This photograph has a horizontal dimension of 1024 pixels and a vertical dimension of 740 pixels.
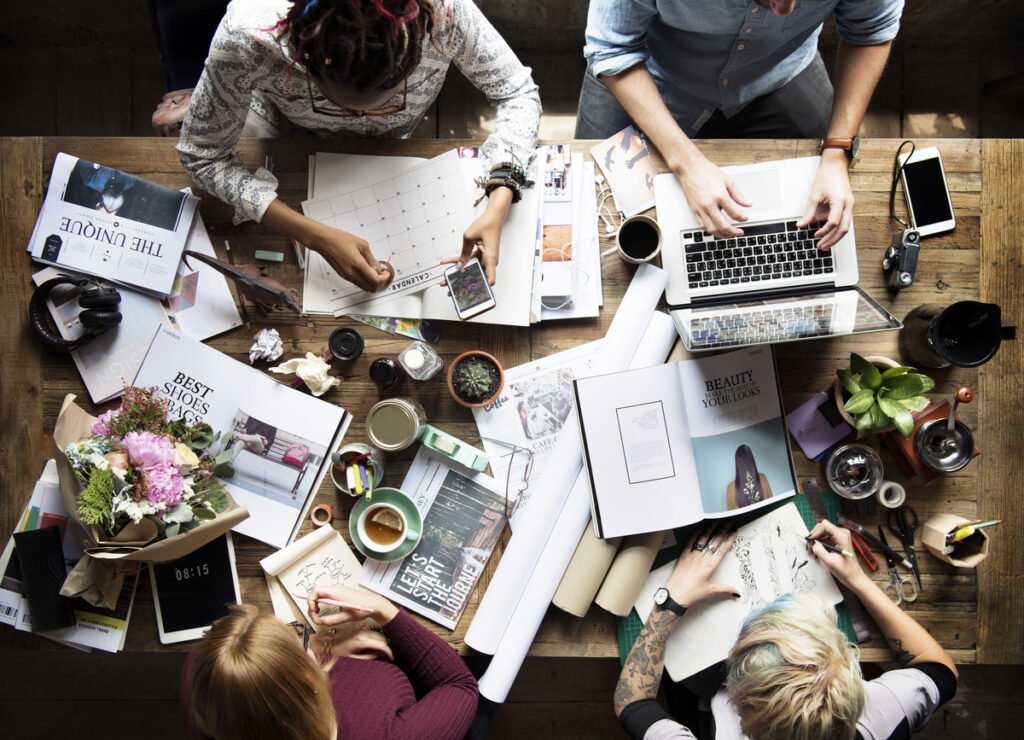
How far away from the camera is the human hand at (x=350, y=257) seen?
1291 millimetres

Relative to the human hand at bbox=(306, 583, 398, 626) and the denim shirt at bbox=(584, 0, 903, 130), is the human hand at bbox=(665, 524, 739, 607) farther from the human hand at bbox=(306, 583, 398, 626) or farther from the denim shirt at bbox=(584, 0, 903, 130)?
the denim shirt at bbox=(584, 0, 903, 130)

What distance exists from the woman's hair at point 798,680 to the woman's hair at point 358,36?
1152 millimetres

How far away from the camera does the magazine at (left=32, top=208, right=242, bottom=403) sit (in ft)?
4.42

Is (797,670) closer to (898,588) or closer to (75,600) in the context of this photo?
(898,588)

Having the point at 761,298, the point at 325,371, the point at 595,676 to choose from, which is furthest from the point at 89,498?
the point at 595,676

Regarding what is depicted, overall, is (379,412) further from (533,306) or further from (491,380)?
(533,306)

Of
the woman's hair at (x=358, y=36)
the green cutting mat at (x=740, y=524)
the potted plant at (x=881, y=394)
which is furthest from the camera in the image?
the green cutting mat at (x=740, y=524)

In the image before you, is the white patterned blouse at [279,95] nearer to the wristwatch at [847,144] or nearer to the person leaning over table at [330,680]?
the wristwatch at [847,144]

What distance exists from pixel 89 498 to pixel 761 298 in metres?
1.32

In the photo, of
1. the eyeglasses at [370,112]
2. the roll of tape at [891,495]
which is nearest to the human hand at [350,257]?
the eyeglasses at [370,112]

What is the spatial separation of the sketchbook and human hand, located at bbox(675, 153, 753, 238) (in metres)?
0.59

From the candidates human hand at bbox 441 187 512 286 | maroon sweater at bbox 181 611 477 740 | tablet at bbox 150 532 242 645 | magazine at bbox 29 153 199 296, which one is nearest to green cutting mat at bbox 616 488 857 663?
maroon sweater at bbox 181 611 477 740

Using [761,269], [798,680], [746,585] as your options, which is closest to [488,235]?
[761,269]

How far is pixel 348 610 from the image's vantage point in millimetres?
1273
